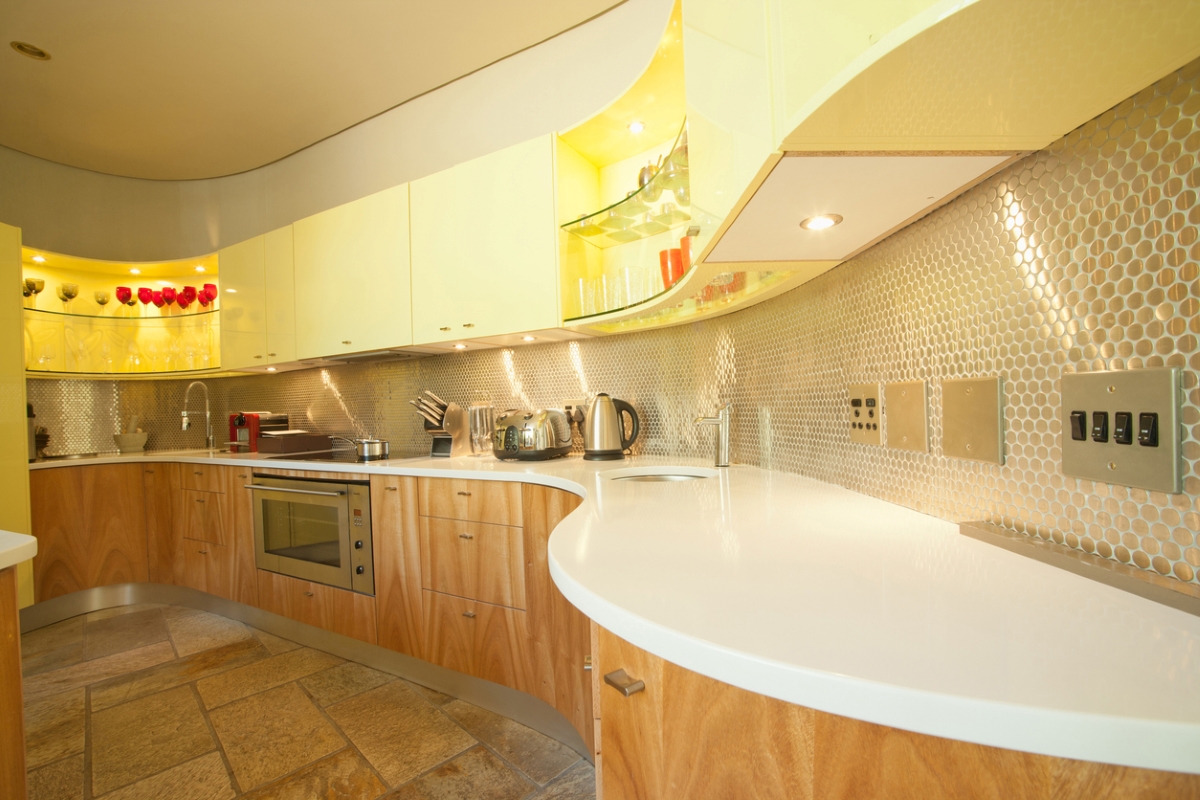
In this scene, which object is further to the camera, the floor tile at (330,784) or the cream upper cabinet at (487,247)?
the cream upper cabinet at (487,247)

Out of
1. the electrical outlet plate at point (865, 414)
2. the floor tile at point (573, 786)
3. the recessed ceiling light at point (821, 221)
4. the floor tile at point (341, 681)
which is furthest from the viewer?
the floor tile at point (341, 681)

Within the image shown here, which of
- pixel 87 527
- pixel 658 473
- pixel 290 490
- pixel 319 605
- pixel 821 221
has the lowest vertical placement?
pixel 319 605

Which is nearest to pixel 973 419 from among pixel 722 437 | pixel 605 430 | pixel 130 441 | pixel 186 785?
pixel 722 437

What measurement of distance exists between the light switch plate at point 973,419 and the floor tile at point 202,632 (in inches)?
126

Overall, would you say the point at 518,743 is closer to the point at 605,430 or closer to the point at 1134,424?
the point at 605,430

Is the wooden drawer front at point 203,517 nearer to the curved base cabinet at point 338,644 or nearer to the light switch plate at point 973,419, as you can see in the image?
the curved base cabinet at point 338,644

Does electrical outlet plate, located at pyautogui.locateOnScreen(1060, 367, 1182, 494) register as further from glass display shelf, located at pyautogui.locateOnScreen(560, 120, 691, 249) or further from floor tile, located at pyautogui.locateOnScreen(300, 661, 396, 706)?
floor tile, located at pyautogui.locateOnScreen(300, 661, 396, 706)

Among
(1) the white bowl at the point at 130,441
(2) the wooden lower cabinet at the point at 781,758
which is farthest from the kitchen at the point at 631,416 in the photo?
(1) the white bowl at the point at 130,441

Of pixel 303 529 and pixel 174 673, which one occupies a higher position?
pixel 303 529

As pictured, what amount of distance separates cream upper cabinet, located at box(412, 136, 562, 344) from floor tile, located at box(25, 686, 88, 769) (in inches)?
74.1

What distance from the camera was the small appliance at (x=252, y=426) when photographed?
3250 millimetres

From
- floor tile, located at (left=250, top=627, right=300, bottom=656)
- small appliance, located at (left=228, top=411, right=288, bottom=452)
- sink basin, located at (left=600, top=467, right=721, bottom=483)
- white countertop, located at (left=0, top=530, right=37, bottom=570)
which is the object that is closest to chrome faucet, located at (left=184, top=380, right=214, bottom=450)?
small appliance, located at (left=228, top=411, right=288, bottom=452)

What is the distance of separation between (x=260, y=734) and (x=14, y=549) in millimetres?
1205

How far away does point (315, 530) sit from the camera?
8.21 feet
